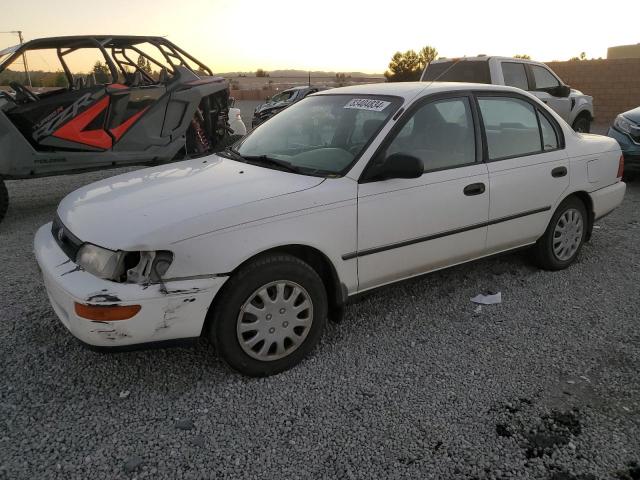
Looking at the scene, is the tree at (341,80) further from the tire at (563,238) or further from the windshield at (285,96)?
the tire at (563,238)

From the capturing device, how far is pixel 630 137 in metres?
7.74

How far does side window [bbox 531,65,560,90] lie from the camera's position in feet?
32.0

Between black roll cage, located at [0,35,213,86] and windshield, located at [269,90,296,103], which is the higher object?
black roll cage, located at [0,35,213,86]

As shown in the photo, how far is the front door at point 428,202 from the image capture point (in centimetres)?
320

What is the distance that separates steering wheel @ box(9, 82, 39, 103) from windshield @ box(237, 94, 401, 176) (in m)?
3.59

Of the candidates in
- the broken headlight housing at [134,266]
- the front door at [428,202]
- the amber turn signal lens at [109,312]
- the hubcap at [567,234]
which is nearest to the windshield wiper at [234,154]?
the front door at [428,202]

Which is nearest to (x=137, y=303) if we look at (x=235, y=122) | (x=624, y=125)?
(x=235, y=122)

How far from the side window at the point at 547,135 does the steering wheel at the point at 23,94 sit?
18.3 ft

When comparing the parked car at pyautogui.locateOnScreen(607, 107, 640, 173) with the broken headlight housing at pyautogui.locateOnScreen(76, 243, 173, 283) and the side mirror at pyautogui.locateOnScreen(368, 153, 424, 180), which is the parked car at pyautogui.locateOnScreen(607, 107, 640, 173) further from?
the broken headlight housing at pyautogui.locateOnScreen(76, 243, 173, 283)

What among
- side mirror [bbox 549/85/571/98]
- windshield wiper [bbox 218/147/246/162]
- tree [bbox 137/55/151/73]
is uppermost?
tree [bbox 137/55/151/73]

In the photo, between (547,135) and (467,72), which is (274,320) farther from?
(467,72)

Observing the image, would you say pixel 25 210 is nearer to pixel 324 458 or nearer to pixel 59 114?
pixel 59 114

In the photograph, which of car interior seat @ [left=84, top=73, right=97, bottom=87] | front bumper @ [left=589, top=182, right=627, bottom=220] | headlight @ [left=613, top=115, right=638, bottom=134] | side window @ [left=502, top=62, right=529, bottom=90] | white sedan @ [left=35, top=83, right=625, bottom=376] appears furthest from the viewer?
side window @ [left=502, top=62, right=529, bottom=90]

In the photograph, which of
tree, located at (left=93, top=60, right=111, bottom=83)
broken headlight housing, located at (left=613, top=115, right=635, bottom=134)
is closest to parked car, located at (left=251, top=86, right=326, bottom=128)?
tree, located at (left=93, top=60, right=111, bottom=83)
